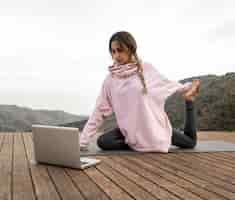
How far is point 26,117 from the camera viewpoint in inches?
234

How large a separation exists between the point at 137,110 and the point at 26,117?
11.0 ft

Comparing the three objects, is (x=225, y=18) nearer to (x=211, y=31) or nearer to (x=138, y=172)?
(x=211, y=31)

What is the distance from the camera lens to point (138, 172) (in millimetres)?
2076

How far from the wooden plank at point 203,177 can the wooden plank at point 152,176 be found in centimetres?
14

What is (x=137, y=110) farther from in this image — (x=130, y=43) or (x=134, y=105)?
(x=130, y=43)

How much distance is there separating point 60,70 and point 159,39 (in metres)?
1.85

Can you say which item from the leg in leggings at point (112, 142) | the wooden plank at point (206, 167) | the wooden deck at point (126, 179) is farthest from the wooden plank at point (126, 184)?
the leg in leggings at point (112, 142)

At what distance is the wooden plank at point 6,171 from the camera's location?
1.59 meters

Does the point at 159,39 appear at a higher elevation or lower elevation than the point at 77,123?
higher

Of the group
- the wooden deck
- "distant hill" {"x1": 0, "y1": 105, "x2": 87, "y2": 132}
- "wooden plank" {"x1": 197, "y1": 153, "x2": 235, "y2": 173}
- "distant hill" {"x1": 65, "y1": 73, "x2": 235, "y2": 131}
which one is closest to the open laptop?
the wooden deck

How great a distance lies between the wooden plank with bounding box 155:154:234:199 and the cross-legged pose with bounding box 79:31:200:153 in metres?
0.39

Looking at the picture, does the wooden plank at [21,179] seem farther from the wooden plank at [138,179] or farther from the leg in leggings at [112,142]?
the leg in leggings at [112,142]

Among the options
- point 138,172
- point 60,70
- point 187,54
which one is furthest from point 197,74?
point 138,172

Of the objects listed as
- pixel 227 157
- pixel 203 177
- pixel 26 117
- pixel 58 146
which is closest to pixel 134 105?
pixel 227 157
